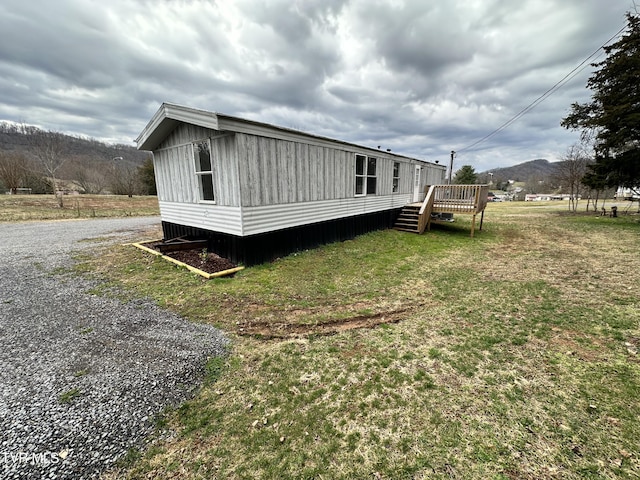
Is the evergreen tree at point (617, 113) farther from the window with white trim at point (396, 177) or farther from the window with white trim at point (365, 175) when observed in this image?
the window with white trim at point (365, 175)

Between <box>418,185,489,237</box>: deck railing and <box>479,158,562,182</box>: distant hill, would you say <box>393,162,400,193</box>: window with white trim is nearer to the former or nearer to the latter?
<box>418,185,489,237</box>: deck railing

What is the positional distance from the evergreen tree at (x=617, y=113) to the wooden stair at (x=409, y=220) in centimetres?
969

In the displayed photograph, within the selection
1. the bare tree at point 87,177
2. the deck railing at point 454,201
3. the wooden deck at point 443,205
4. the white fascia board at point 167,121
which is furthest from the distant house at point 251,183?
the bare tree at point 87,177

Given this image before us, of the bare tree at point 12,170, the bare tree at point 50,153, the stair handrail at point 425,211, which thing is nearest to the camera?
the stair handrail at point 425,211

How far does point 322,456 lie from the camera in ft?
6.07

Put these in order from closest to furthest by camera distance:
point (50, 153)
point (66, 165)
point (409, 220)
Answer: point (409, 220)
point (50, 153)
point (66, 165)

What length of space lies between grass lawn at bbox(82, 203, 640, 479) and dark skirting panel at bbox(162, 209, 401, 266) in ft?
2.10

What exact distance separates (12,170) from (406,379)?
139ft

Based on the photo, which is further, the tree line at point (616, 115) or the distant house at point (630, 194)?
the distant house at point (630, 194)

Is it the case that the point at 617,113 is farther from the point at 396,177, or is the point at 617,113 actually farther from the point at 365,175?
the point at 365,175

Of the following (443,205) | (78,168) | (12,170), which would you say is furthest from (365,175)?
(78,168)

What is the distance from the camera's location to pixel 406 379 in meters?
2.60

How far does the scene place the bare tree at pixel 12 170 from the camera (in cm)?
→ 2683

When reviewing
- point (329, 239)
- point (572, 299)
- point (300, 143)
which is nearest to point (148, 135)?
point (300, 143)
